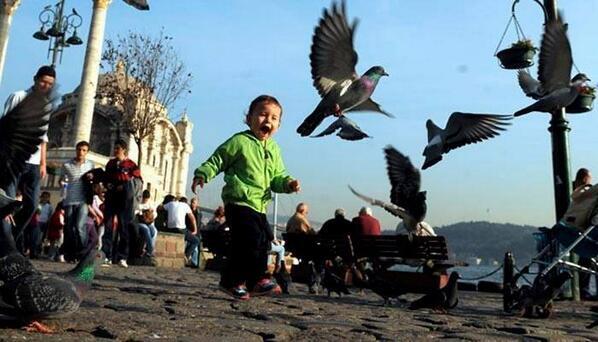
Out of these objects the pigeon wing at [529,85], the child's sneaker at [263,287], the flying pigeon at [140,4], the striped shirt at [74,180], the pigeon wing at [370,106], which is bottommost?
the child's sneaker at [263,287]

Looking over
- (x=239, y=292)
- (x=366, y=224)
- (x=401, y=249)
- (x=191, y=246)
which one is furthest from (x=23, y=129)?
(x=191, y=246)

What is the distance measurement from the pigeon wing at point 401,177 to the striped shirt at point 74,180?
4635 mm

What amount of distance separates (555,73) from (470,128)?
1.25 metres

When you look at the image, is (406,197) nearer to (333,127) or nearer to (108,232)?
(333,127)

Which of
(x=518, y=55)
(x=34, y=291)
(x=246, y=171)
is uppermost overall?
(x=518, y=55)

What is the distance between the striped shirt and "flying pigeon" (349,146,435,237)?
434cm

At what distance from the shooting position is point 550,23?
304 inches

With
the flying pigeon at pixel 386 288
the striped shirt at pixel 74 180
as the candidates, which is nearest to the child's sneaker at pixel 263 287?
the flying pigeon at pixel 386 288

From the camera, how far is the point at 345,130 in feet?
21.4

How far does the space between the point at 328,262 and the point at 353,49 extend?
3218 millimetres

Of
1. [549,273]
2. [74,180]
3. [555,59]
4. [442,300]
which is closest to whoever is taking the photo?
[442,300]

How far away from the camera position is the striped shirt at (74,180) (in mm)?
8852

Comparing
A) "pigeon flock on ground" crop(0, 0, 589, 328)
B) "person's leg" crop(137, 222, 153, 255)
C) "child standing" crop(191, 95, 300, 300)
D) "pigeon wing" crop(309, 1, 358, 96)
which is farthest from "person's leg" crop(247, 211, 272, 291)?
"person's leg" crop(137, 222, 153, 255)

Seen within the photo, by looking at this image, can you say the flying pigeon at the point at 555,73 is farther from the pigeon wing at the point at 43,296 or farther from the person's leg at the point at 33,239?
the person's leg at the point at 33,239
